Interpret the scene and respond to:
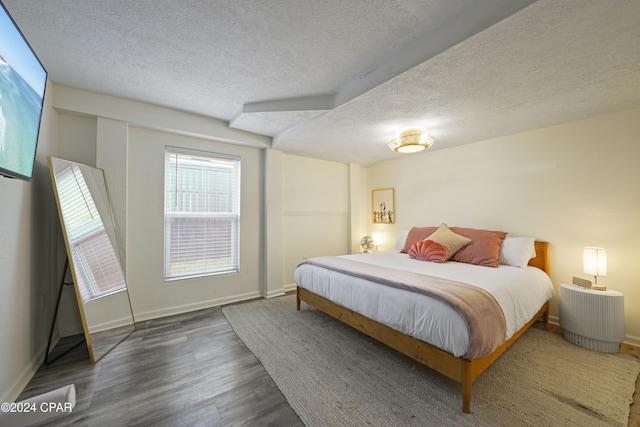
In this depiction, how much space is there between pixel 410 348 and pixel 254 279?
2.55m

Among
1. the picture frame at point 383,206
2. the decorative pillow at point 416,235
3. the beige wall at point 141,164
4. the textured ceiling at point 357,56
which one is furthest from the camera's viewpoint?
the picture frame at point 383,206

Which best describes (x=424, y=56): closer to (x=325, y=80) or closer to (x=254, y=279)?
(x=325, y=80)

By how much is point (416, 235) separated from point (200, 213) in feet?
10.4

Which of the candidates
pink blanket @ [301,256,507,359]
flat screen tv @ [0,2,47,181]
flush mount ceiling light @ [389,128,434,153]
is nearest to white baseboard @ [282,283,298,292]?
pink blanket @ [301,256,507,359]

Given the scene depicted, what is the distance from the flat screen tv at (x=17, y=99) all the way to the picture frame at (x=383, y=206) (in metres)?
4.49

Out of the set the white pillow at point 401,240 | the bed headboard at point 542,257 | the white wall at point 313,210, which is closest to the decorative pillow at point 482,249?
the bed headboard at point 542,257

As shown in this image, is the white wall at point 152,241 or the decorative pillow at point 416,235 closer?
the white wall at point 152,241

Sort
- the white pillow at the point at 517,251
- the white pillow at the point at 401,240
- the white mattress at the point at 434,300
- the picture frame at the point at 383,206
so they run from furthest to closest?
the picture frame at the point at 383,206, the white pillow at the point at 401,240, the white pillow at the point at 517,251, the white mattress at the point at 434,300

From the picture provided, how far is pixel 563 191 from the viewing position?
2.77 meters

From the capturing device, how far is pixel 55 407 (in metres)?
0.77

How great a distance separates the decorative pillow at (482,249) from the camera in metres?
2.79

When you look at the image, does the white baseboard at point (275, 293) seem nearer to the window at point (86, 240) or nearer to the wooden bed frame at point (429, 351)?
the wooden bed frame at point (429, 351)

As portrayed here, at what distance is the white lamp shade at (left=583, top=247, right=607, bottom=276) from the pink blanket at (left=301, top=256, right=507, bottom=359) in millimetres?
1525

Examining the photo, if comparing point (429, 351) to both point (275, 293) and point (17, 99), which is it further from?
point (17, 99)
